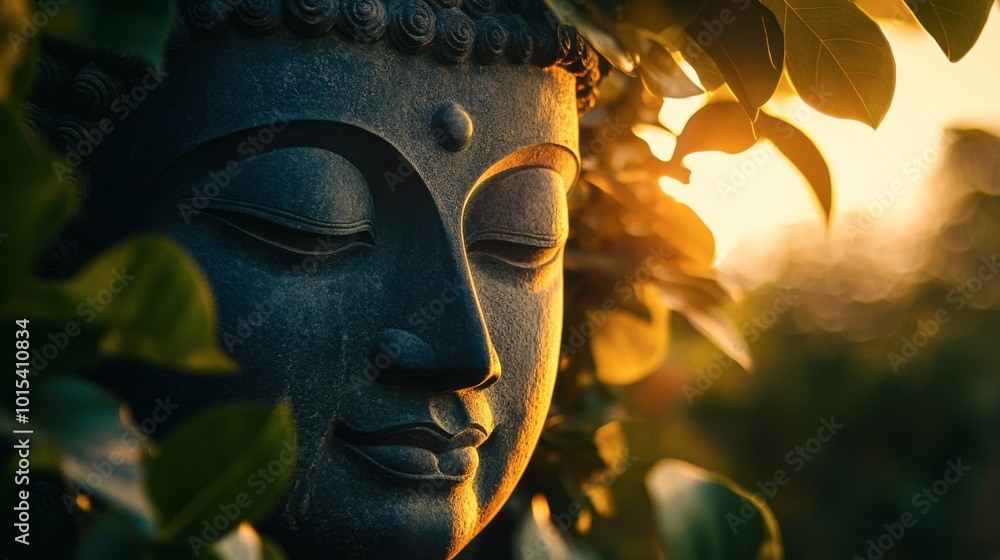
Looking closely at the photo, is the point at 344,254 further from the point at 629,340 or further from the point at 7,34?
the point at 629,340

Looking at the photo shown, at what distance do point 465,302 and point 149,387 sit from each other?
1.07ft

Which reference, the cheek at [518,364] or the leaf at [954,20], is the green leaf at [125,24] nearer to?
the cheek at [518,364]

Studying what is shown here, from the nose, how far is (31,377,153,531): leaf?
0.46 meters

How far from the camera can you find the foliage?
1.77ft

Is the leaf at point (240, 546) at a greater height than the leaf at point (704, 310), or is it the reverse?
the leaf at point (240, 546)

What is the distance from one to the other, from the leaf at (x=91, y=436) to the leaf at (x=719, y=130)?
35.8 inches

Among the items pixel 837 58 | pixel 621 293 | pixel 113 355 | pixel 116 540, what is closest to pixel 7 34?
pixel 113 355

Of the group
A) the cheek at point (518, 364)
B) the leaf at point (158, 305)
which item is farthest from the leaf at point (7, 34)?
the cheek at point (518, 364)

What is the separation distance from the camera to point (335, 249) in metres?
1.05

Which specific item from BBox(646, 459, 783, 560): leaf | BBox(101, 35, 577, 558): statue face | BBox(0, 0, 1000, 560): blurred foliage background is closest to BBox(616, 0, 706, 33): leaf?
BBox(0, 0, 1000, 560): blurred foliage background

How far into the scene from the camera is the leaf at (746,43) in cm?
105

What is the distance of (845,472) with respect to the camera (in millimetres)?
8281

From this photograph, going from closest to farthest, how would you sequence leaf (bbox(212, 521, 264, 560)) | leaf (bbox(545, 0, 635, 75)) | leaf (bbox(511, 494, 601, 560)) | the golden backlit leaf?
leaf (bbox(212, 521, 264, 560)), leaf (bbox(511, 494, 601, 560)), leaf (bbox(545, 0, 635, 75)), the golden backlit leaf

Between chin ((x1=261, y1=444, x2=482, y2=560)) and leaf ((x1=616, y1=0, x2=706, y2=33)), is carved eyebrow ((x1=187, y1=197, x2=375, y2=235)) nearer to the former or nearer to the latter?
chin ((x1=261, y1=444, x2=482, y2=560))
